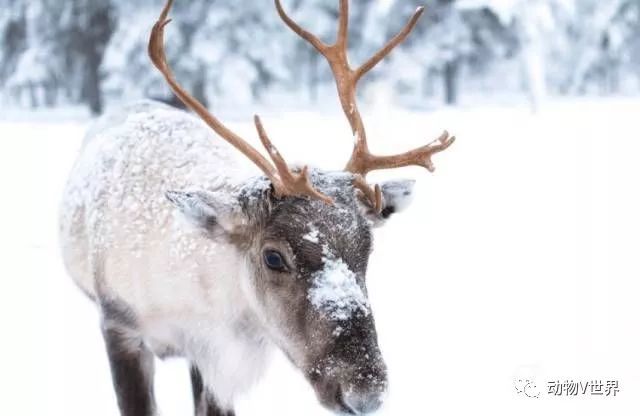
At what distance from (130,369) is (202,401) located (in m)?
0.60

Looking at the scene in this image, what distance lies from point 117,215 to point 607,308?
441 cm

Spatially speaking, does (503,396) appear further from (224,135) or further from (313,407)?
(224,135)

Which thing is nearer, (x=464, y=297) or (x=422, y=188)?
(x=464, y=297)

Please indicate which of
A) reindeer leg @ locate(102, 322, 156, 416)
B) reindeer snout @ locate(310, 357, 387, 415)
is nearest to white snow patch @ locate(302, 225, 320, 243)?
reindeer snout @ locate(310, 357, 387, 415)

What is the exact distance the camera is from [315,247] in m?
2.95

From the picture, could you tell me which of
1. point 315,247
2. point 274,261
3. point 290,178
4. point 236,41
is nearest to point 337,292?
point 315,247

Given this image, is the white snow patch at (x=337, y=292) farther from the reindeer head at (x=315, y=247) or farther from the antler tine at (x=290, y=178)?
the antler tine at (x=290, y=178)

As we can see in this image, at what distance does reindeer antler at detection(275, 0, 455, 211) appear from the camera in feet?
11.2

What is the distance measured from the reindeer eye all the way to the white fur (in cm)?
24

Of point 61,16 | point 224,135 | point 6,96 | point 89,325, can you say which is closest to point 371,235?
point 224,135

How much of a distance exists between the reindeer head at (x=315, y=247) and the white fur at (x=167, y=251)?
0.15 metres

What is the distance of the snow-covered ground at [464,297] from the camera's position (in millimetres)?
5297

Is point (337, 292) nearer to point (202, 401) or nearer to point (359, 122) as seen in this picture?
point (359, 122)

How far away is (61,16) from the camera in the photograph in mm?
24359
